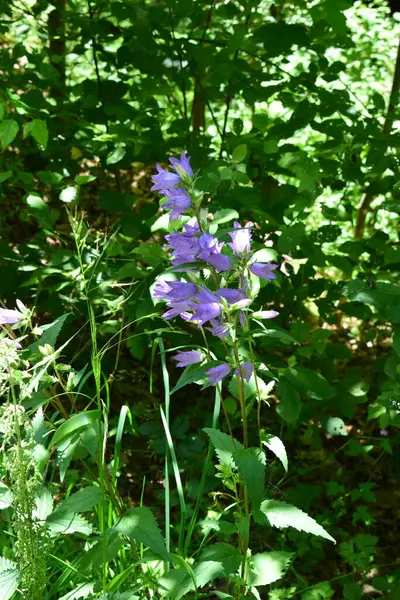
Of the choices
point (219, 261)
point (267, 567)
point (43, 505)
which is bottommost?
point (267, 567)

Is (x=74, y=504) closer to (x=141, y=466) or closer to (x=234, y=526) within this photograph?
(x=234, y=526)

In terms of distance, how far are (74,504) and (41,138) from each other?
1.16m

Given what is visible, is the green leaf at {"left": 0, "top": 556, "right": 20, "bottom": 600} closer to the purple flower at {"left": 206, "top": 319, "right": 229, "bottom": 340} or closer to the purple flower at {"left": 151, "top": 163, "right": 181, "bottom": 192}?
the purple flower at {"left": 206, "top": 319, "right": 229, "bottom": 340}

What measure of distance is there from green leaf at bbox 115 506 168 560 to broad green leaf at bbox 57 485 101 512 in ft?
0.23

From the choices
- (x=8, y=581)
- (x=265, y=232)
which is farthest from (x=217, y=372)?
(x=265, y=232)

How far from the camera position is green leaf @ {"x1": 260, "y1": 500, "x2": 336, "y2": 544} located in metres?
1.37

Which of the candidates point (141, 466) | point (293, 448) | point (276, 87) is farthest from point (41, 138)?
point (293, 448)

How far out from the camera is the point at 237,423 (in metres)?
2.67

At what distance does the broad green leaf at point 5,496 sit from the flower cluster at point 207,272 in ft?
1.49

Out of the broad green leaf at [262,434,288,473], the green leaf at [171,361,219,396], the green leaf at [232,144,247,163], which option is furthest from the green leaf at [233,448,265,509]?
the green leaf at [232,144,247,163]

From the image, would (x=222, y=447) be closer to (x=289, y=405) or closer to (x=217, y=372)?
(x=217, y=372)

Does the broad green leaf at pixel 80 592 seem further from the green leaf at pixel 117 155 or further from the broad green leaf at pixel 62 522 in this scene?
the green leaf at pixel 117 155

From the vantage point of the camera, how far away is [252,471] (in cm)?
133

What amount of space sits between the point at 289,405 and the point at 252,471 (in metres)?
1.02
